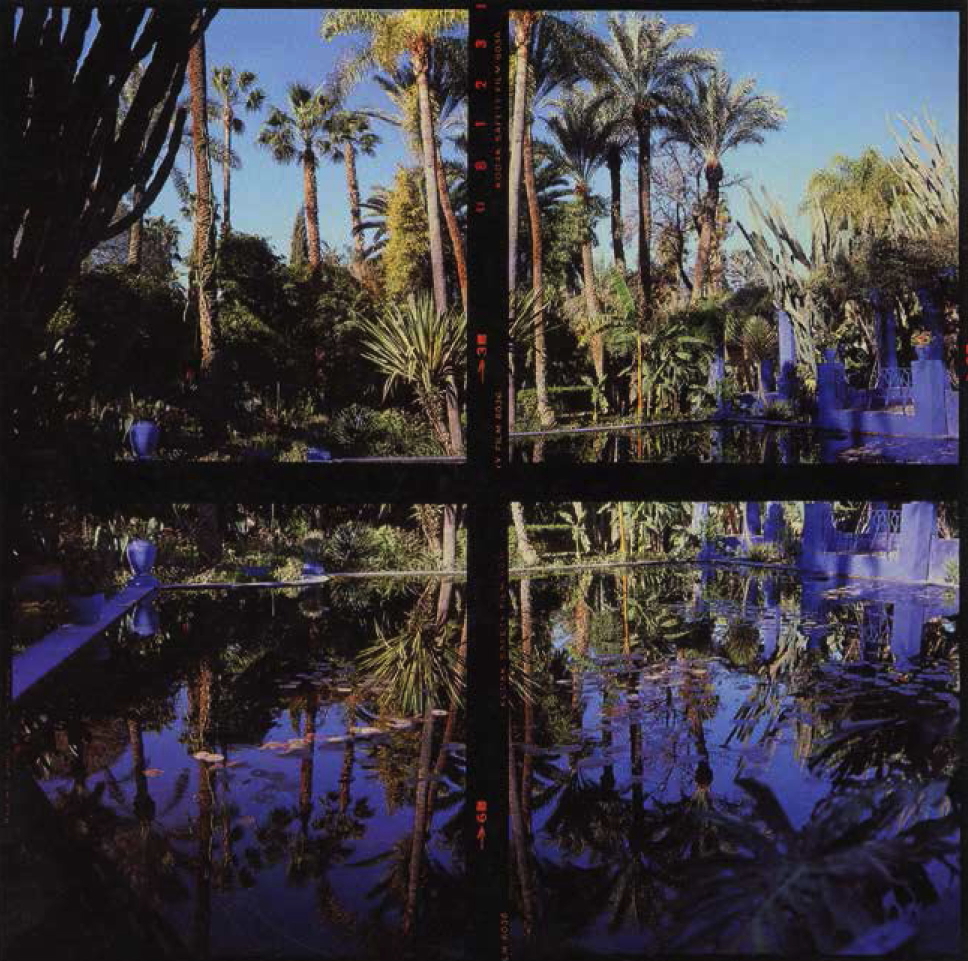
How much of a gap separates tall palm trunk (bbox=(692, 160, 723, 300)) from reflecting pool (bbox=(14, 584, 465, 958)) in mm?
4967

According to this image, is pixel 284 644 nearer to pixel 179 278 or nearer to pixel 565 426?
pixel 565 426

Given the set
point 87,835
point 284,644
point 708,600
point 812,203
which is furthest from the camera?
point 812,203

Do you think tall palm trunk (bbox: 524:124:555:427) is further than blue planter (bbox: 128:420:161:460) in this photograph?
Yes

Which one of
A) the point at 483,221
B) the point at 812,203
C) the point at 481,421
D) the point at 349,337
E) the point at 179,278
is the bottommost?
the point at 481,421

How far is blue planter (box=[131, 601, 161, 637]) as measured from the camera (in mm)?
5727

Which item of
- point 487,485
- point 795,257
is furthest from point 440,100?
point 487,485

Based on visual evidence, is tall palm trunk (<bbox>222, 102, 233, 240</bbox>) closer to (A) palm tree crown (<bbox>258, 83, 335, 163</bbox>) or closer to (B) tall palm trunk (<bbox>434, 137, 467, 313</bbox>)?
(A) palm tree crown (<bbox>258, 83, 335, 163</bbox>)

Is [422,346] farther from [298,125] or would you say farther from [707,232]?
[298,125]

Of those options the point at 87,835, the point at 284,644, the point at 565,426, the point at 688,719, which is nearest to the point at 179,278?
the point at 565,426

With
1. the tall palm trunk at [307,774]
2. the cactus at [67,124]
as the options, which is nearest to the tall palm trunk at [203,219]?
the tall palm trunk at [307,774]

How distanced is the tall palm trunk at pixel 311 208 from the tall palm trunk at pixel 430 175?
1.03 meters

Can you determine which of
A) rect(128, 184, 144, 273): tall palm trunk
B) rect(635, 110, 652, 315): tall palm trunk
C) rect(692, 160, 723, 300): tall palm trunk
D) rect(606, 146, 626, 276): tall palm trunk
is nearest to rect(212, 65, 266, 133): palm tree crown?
rect(128, 184, 144, 273): tall palm trunk

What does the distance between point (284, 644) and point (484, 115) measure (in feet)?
15.4

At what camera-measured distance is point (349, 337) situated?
8422mm
